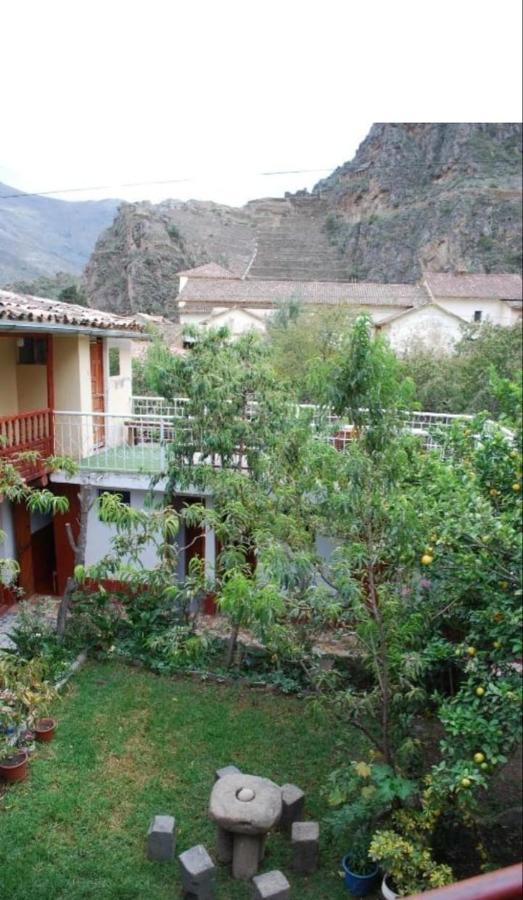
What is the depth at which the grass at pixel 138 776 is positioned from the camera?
3658mm

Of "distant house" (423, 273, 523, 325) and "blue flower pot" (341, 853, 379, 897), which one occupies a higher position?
"distant house" (423, 273, 523, 325)

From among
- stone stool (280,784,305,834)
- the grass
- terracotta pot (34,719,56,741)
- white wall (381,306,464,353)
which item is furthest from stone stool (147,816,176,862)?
white wall (381,306,464,353)

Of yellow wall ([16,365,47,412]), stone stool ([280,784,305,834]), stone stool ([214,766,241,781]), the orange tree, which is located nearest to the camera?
the orange tree

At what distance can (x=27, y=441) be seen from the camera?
23.9 ft

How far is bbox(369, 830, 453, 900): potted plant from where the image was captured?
3186 millimetres

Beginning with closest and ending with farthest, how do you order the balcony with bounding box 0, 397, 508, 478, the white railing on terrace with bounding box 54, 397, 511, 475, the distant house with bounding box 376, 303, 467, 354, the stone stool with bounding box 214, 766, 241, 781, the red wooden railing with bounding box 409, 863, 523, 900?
the red wooden railing with bounding box 409, 863, 523, 900 < the stone stool with bounding box 214, 766, 241, 781 < the balcony with bounding box 0, 397, 508, 478 < the white railing on terrace with bounding box 54, 397, 511, 475 < the distant house with bounding box 376, 303, 467, 354

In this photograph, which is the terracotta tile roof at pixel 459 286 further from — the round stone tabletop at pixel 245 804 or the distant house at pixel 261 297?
the round stone tabletop at pixel 245 804

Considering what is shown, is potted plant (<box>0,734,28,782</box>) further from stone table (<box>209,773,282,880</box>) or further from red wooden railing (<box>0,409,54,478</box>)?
red wooden railing (<box>0,409,54,478</box>)

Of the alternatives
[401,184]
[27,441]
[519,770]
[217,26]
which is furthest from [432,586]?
[27,441]

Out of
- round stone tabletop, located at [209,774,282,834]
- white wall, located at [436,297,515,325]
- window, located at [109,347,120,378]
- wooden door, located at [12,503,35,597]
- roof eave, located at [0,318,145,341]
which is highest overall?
white wall, located at [436,297,515,325]

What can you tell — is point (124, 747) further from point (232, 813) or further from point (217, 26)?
point (217, 26)

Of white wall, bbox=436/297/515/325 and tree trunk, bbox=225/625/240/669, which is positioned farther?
white wall, bbox=436/297/515/325

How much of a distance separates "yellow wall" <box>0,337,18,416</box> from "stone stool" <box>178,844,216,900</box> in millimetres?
5936

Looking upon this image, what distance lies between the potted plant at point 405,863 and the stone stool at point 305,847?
1.90 feet
